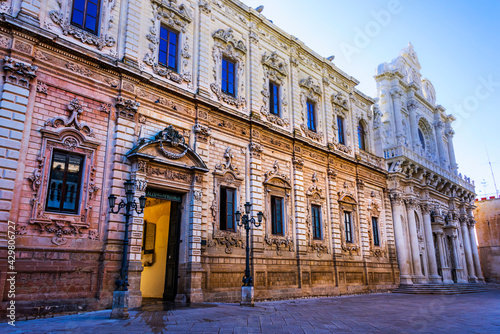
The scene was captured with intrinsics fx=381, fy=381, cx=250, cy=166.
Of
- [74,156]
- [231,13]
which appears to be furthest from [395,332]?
[231,13]

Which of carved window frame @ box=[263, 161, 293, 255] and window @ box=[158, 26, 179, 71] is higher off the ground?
window @ box=[158, 26, 179, 71]

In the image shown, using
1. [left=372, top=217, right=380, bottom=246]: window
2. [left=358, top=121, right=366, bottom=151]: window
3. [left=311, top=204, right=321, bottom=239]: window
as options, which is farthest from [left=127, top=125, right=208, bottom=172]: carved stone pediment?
[left=358, top=121, right=366, bottom=151]: window

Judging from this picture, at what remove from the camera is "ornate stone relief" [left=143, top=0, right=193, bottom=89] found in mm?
14070

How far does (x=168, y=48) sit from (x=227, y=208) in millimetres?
6738

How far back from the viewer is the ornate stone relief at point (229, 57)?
16.3 m

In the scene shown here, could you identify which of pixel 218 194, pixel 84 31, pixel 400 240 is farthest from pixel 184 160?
pixel 400 240

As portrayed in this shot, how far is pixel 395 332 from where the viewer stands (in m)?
8.47

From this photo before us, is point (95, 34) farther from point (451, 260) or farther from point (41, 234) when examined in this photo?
point (451, 260)

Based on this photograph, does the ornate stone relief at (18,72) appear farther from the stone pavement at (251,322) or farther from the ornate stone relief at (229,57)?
the ornate stone relief at (229,57)

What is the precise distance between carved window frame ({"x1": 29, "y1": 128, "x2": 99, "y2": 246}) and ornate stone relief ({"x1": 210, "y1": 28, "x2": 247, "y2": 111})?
6268mm

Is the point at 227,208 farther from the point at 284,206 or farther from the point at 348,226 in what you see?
the point at 348,226

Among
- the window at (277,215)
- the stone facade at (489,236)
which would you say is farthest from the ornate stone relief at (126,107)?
the stone facade at (489,236)

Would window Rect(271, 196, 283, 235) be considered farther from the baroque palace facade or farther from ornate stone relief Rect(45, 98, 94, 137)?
ornate stone relief Rect(45, 98, 94, 137)

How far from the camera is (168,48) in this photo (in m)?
14.9
